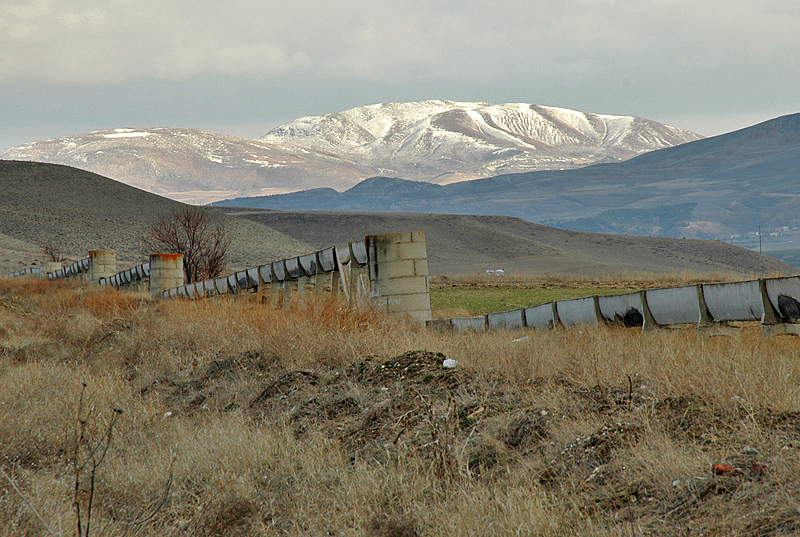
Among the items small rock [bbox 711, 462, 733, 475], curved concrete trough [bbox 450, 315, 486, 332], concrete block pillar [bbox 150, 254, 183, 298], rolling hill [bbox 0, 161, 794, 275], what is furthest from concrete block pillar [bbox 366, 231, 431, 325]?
rolling hill [bbox 0, 161, 794, 275]

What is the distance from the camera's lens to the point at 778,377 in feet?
17.6

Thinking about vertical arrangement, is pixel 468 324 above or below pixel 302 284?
below

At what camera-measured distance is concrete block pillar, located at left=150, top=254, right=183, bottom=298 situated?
1011 inches

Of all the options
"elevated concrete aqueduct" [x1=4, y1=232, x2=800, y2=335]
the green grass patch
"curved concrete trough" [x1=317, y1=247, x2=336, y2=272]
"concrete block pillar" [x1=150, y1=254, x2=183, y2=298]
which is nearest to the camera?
"elevated concrete aqueduct" [x1=4, y1=232, x2=800, y2=335]

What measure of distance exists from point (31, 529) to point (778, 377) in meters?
5.14

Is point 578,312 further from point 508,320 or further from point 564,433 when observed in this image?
point 564,433

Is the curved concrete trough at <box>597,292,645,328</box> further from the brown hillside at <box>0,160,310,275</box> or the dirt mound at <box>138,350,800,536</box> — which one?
the brown hillside at <box>0,160,310,275</box>

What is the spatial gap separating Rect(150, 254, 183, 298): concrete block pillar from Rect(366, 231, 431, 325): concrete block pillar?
14688 millimetres

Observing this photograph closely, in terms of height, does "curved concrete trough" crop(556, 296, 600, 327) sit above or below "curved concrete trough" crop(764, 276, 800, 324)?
below

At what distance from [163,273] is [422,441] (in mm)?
21849

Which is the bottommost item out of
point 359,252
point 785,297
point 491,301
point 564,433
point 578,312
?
point 491,301

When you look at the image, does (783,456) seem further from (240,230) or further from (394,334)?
(240,230)

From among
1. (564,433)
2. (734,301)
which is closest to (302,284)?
(734,301)

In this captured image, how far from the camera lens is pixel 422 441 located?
5.63 meters
